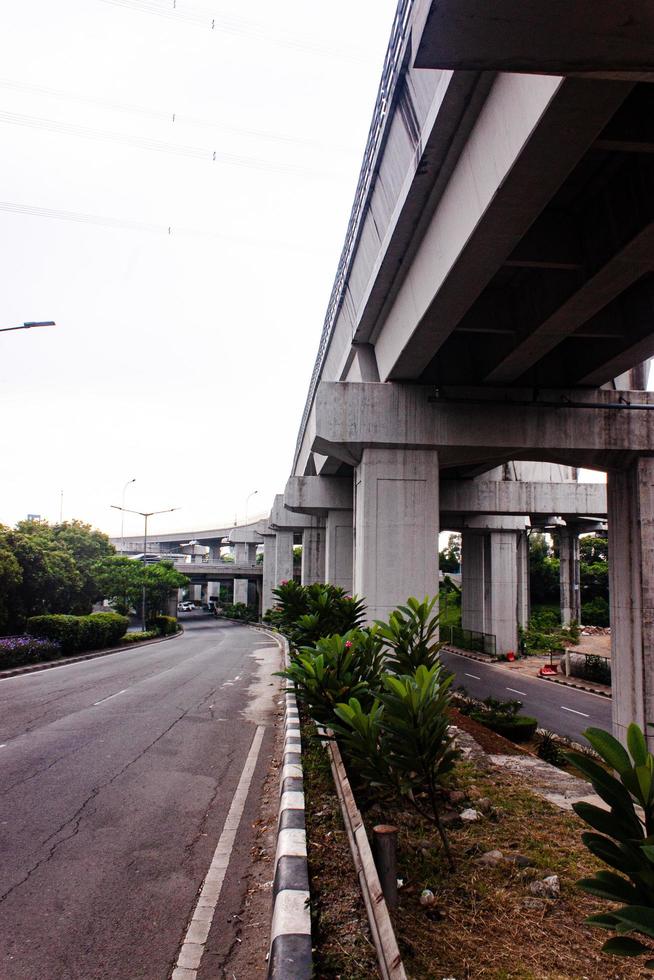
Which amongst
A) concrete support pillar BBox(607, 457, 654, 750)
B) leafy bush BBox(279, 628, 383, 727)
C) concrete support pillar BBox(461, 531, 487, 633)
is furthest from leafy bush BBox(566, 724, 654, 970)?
concrete support pillar BBox(461, 531, 487, 633)

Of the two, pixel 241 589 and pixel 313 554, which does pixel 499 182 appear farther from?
pixel 241 589

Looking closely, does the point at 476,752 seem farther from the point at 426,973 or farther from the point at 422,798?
the point at 426,973

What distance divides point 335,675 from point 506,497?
20140 millimetres

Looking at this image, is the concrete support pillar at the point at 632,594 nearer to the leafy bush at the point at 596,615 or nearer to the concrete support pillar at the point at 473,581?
the concrete support pillar at the point at 473,581

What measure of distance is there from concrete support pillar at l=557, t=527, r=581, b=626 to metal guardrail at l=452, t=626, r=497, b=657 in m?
9.62

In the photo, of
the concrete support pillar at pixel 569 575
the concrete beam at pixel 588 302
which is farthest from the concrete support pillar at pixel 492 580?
the concrete beam at pixel 588 302

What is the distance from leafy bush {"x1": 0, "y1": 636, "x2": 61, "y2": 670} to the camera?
65.9 feet

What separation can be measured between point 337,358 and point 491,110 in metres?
10.7

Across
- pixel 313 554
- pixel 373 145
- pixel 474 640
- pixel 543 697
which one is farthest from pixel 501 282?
pixel 313 554

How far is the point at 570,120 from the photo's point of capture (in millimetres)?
5090

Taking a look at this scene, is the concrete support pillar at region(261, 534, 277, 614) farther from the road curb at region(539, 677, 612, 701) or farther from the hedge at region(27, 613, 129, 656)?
the road curb at region(539, 677, 612, 701)

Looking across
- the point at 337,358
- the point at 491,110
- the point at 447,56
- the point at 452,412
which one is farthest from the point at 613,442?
the point at 447,56

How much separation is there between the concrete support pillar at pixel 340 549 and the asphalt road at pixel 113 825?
12.8 metres

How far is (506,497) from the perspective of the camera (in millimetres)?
25516
